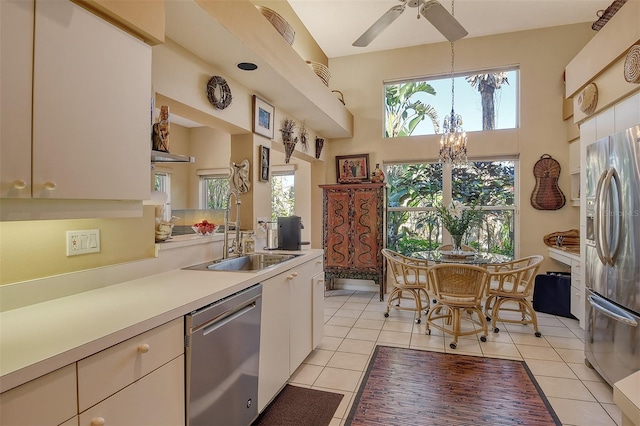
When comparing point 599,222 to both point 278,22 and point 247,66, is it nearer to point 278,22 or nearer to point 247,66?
point 247,66

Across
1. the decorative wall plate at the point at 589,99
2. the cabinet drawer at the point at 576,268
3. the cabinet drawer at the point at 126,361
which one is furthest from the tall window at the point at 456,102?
the cabinet drawer at the point at 126,361

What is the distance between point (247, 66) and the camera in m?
2.63

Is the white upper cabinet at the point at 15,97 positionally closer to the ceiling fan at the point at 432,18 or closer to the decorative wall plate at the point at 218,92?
the decorative wall plate at the point at 218,92

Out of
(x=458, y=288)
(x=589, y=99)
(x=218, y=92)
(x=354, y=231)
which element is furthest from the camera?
(x=354, y=231)

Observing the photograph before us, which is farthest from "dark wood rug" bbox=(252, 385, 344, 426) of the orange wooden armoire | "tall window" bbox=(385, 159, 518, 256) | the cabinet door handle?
"tall window" bbox=(385, 159, 518, 256)

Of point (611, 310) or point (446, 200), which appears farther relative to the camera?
point (446, 200)

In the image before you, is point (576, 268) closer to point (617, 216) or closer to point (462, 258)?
point (462, 258)

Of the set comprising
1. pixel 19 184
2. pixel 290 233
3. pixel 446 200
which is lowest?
pixel 290 233

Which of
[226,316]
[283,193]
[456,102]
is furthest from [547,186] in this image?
[226,316]

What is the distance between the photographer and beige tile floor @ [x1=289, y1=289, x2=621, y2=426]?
2264 mm

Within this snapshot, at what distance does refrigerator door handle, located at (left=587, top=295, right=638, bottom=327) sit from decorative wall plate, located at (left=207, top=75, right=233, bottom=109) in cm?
314

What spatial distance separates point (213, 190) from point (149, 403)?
5440 millimetres

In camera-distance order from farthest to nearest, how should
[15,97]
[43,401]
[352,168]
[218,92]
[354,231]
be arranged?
[352,168]
[354,231]
[218,92]
[15,97]
[43,401]

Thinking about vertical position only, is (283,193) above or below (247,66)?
below
